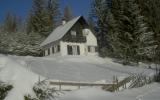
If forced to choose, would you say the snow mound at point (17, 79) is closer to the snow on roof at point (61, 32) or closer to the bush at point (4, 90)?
the bush at point (4, 90)

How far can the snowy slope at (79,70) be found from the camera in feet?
119

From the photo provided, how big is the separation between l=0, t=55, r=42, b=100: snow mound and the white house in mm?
46161

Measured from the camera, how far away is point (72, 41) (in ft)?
191

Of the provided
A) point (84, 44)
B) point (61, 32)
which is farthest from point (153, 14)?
point (61, 32)

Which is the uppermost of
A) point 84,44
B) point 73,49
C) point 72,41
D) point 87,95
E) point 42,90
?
point 72,41

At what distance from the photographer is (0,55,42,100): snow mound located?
32.2 feet

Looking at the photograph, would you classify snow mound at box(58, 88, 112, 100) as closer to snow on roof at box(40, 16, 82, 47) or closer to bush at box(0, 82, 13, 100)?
bush at box(0, 82, 13, 100)

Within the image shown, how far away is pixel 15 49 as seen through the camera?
6022 centimetres

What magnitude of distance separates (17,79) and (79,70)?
105ft

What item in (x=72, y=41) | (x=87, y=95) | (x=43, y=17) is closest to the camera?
(x=87, y=95)

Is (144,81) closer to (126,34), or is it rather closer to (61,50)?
(126,34)

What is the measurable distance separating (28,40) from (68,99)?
5144 cm

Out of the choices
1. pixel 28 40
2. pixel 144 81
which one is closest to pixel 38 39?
pixel 28 40

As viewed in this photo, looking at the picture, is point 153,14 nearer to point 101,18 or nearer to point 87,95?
point 101,18
